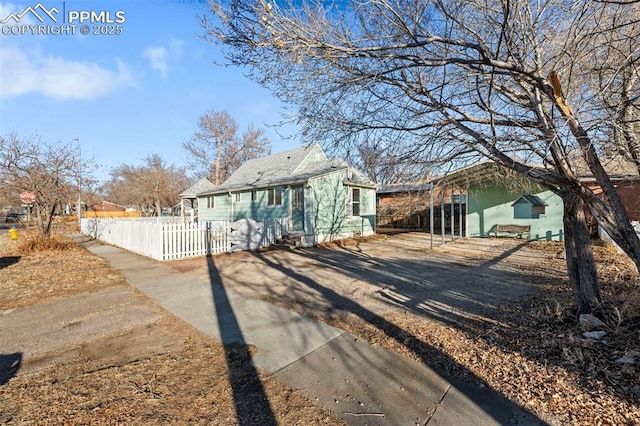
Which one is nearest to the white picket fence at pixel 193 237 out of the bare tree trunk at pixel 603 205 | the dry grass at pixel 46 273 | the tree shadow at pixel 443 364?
the dry grass at pixel 46 273

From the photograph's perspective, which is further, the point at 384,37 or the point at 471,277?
the point at 471,277

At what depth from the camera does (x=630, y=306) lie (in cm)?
377

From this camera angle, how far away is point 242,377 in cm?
286

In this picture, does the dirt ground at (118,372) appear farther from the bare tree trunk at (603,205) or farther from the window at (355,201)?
the window at (355,201)

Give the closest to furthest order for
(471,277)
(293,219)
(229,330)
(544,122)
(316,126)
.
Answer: (544,122) → (229,330) → (316,126) → (471,277) → (293,219)

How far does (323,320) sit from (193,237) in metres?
7.63

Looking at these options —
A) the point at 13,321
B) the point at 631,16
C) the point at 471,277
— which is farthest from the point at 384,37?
the point at 13,321

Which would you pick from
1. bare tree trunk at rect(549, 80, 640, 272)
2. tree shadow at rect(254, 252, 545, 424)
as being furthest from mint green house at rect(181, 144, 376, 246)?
bare tree trunk at rect(549, 80, 640, 272)

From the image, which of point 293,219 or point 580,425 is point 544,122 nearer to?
point 580,425

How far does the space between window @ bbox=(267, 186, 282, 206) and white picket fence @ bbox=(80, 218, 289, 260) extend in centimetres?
140

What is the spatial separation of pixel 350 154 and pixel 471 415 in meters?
4.34

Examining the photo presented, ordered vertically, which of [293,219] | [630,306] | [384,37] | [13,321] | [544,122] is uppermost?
[384,37]

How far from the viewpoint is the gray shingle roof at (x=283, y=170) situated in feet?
48.0

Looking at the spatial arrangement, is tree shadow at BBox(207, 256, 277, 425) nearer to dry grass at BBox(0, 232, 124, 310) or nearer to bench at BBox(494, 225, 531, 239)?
dry grass at BBox(0, 232, 124, 310)
